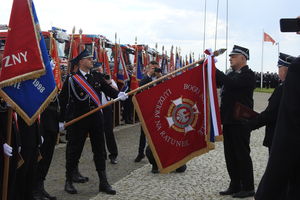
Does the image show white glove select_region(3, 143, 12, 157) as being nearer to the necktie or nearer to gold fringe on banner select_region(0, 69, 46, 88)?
gold fringe on banner select_region(0, 69, 46, 88)

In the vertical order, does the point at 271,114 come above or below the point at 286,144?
below

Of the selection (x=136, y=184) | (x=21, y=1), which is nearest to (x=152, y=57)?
(x=136, y=184)

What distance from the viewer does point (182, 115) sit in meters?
5.60

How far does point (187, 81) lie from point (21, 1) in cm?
234

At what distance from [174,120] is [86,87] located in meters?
1.40

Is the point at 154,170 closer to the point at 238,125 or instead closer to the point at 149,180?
the point at 149,180

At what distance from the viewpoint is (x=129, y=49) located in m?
18.6

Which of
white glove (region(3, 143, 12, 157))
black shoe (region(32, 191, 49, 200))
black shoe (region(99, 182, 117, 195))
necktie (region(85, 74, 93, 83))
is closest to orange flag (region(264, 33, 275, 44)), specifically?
necktie (region(85, 74, 93, 83))

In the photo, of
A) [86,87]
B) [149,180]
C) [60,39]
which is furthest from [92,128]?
[60,39]

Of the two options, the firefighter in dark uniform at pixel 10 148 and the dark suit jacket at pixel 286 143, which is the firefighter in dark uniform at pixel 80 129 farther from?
the dark suit jacket at pixel 286 143

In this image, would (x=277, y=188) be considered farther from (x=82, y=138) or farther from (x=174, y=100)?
(x=82, y=138)

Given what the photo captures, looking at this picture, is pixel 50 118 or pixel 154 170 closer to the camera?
pixel 50 118

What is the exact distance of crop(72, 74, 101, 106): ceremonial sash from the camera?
610cm

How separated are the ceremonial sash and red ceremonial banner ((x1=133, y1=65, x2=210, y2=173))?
0.77 metres
